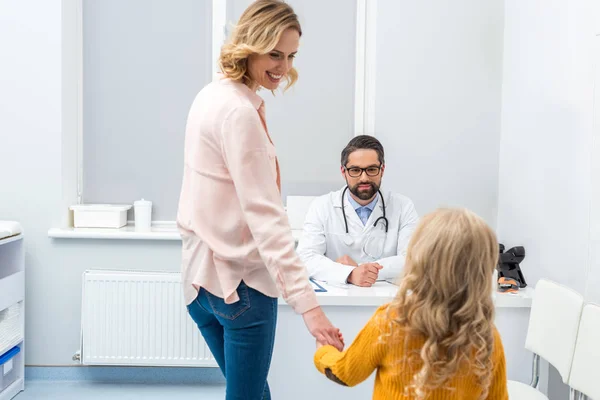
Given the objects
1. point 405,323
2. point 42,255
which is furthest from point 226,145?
point 42,255

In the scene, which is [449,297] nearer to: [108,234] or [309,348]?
[309,348]

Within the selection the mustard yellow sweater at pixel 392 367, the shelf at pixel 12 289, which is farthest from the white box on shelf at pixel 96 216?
the mustard yellow sweater at pixel 392 367

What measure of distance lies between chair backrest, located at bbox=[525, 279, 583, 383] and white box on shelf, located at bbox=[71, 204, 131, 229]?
1945mm

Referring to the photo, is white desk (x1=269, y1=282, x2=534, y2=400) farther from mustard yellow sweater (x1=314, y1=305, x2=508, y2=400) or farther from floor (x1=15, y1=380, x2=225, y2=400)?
floor (x1=15, y1=380, x2=225, y2=400)

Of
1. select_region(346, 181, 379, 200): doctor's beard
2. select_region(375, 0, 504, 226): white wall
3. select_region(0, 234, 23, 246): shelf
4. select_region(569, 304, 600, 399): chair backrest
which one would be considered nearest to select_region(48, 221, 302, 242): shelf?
select_region(0, 234, 23, 246): shelf

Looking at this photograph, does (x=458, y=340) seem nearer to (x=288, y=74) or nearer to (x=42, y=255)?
(x=288, y=74)

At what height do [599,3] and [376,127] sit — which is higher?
[599,3]

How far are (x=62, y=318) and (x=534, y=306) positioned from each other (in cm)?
215

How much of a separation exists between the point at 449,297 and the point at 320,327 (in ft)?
0.93

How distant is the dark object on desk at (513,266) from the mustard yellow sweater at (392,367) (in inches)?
44.1

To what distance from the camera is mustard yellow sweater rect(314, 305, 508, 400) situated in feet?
3.78

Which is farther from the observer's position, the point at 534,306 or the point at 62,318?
the point at 62,318

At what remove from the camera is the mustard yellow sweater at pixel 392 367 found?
3.78ft

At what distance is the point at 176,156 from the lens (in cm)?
317
